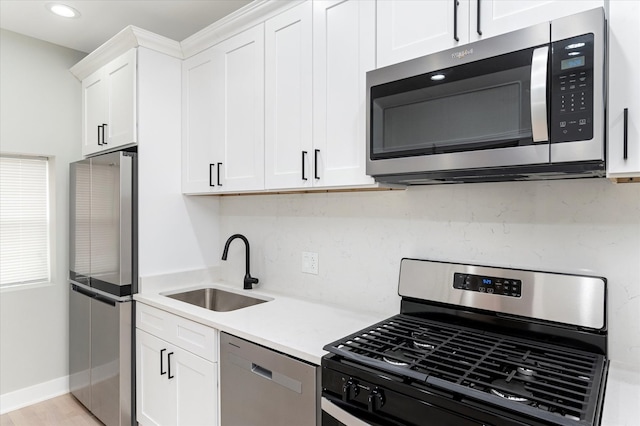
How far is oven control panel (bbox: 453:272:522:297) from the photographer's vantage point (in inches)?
55.9

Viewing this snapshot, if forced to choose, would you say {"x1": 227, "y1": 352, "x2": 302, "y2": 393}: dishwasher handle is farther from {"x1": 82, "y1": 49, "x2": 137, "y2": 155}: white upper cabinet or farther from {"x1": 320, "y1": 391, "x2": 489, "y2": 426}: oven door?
{"x1": 82, "y1": 49, "x2": 137, "y2": 155}: white upper cabinet

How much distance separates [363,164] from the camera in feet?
5.24

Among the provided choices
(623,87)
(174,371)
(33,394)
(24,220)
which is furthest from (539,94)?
(33,394)

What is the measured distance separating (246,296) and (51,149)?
74.3 inches

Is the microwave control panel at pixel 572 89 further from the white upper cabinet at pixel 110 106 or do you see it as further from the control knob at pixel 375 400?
the white upper cabinet at pixel 110 106

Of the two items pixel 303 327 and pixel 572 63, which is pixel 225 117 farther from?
pixel 572 63

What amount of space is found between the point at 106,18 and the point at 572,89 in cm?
268

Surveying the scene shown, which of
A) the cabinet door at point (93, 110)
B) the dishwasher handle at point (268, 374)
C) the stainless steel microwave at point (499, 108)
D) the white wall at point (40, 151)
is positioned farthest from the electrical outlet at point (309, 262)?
the white wall at point (40, 151)

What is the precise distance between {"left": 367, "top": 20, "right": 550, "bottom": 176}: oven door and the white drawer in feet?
3.52

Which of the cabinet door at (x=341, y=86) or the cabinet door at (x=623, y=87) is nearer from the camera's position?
A: the cabinet door at (x=623, y=87)

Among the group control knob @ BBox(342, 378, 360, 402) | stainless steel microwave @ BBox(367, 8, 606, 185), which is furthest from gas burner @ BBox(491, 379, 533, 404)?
stainless steel microwave @ BBox(367, 8, 606, 185)

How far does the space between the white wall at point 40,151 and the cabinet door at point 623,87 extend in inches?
130

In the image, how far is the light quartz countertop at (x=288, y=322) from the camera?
147cm

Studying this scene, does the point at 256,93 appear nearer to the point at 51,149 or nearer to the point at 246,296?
the point at 246,296
